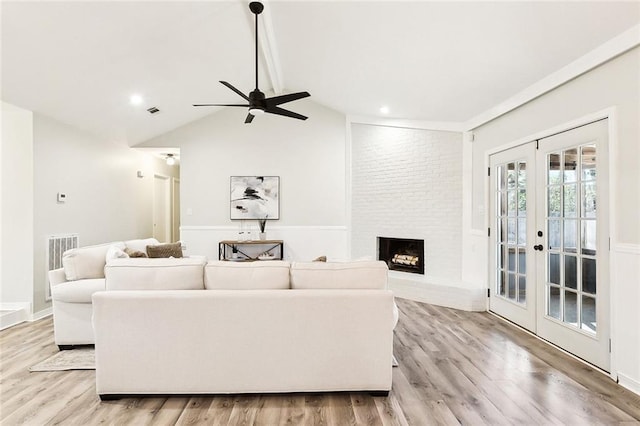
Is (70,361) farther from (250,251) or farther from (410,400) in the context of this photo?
(250,251)

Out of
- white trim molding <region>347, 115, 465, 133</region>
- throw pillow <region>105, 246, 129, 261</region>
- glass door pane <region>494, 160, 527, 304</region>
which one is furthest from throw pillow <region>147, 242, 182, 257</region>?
glass door pane <region>494, 160, 527, 304</region>

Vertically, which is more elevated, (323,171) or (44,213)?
(323,171)

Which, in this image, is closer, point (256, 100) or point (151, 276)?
point (151, 276)

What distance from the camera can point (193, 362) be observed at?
83.1 inches

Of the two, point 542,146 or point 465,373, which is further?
point 542,146

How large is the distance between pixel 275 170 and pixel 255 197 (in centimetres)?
64

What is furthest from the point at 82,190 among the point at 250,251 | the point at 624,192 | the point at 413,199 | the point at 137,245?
the point at 624,192

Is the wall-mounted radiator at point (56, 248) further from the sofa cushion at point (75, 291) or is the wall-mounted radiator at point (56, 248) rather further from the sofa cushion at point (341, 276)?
the sofa cushion at point (341, 276)

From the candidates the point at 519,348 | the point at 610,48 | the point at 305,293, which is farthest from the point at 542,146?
the point at 305,293

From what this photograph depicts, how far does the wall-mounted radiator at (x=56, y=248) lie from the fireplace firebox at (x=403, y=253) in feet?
15.1

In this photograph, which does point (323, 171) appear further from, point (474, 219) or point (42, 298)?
point (42, 298)

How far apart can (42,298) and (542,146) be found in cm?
586

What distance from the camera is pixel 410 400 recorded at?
85.0 inches

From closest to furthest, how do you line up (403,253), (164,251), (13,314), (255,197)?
1. (13,314)
2. (164,251)
3. (403,253)
4. (255,197)
